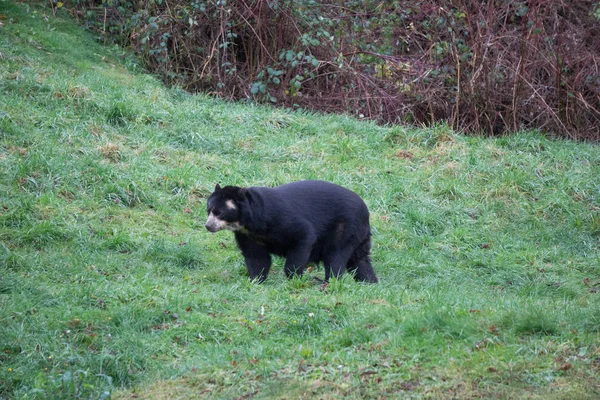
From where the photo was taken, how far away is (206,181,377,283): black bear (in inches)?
314

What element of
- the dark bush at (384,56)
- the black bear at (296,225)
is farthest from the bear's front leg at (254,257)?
the dark bush at (384,56)

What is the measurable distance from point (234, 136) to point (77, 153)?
2670mm

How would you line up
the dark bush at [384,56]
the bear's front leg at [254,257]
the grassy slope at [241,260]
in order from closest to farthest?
1. the grassy slope at [241,260]
2. the bear's front leg at [254,257]
3. the dark bush at [384,56]

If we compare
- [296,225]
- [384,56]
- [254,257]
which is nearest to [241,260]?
[254,257]

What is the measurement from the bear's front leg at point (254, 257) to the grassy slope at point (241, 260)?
0.73ft

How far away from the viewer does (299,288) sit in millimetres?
7586

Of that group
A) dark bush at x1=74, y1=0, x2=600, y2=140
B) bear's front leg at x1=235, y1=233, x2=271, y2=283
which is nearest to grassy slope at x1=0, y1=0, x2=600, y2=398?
bear's front leg at x1=235, y1=233, x2=271, y2=283

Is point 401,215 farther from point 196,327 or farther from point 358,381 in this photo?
point 358,381

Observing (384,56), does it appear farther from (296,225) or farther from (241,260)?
(296,225)

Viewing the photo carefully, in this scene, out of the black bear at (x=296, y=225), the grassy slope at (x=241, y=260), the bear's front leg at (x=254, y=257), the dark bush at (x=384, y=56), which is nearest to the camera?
the grassy slope at (x=241, y=260)

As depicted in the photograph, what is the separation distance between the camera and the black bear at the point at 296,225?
7977mm

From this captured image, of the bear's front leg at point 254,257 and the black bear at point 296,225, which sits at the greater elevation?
the black bear at point 296,225

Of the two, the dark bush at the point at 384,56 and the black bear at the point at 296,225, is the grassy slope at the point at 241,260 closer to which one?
the black bear at the point at 296,225

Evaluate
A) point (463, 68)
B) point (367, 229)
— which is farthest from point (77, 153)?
point (463, 68)
